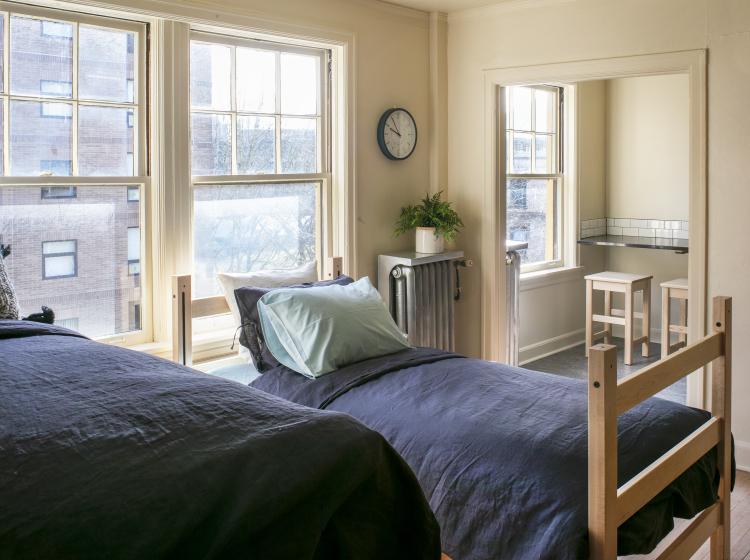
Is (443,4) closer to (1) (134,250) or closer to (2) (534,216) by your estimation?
(2) (534,216)

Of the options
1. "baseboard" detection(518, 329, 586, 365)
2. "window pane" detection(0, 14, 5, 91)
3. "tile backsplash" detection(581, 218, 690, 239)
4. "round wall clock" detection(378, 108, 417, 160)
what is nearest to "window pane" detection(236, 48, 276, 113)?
"round wall clock" detection(378, 108, 417, 160)

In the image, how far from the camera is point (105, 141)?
346 cm

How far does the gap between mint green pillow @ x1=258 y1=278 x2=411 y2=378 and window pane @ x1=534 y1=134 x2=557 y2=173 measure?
291cm

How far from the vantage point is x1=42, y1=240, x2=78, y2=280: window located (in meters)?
3.30

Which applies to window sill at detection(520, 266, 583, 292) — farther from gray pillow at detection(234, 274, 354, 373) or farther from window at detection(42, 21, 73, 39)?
window at detection(42, 21, 73, 39)

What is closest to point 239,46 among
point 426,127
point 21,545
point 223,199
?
point 223,199

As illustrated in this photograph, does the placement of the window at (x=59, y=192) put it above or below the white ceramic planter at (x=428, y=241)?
above

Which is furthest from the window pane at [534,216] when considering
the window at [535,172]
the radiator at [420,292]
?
the radiator at [420,292]

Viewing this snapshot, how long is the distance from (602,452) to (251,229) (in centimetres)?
249

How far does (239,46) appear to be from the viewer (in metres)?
3.92

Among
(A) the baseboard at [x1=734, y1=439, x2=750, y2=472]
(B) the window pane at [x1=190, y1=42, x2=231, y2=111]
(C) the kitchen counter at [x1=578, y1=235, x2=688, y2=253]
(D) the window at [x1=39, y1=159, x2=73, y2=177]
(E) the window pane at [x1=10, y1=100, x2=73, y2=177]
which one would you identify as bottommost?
(A) the baseboard at [x1=734, y1=439, x2=750, y2=472]

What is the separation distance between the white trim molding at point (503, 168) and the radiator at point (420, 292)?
0.28 metres

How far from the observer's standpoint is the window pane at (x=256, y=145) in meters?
3.96

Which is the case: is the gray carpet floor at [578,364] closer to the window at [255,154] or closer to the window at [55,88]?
the window at [255,154]
